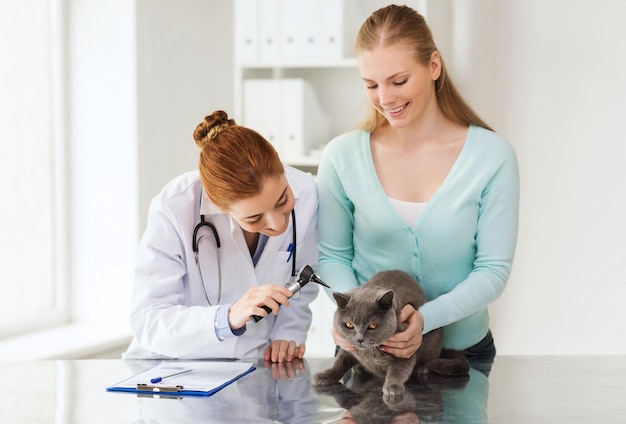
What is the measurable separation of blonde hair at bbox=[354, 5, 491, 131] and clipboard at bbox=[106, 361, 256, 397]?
71cm

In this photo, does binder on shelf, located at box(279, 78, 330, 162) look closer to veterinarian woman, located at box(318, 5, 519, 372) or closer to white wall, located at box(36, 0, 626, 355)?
white wall, located at box(36, 0, 626, 355)

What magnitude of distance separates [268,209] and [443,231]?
1.30 feet

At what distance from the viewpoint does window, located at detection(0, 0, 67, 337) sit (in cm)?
325

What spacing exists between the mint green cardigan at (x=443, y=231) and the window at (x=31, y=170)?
5.73ft

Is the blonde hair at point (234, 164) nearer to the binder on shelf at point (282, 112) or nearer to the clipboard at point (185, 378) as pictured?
the clipboard at point (185, 378)

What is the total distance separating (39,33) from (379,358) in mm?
2354

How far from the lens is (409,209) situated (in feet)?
6.30

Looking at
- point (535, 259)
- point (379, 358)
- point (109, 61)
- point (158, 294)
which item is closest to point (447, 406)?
point (379, 358)

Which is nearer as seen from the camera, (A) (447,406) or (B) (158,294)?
(A) (447,406)

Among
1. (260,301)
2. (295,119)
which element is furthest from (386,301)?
(295,119)

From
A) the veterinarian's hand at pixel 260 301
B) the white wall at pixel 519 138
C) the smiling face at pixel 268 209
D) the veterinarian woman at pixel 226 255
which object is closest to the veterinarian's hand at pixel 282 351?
the veterinarian woman at pixel 226 255

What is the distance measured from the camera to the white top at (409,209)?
6.27 feet

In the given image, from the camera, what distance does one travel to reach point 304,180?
2.11m

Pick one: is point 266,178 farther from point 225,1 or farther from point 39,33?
point 225,1
